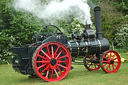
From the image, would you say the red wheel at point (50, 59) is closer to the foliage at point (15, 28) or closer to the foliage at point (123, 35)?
the foliage at point (15, 28)

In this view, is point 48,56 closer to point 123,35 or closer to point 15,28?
point 15,28

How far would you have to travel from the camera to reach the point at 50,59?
6.73m

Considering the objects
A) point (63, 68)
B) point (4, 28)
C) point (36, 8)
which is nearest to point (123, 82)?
point (63, 68)

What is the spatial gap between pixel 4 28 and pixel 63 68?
9.55 meters

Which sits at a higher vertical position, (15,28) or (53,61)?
(15,28)

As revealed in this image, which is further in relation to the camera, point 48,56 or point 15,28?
point 15,28

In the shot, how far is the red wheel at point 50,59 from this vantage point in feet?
21.5

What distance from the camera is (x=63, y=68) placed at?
7.11 m

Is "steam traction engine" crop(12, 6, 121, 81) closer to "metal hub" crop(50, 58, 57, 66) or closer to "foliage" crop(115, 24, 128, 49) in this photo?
"metal hub" crop(50, 58, 57, 66)


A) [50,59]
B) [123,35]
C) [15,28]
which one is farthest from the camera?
[123,35]

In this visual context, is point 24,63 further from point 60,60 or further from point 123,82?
point 123,82

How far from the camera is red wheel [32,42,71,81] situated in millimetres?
6560

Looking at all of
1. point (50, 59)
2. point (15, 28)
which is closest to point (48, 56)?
point (50, 59)

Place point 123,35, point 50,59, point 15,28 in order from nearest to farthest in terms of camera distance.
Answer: point 50,59 < point 15,28 < point 123,35
